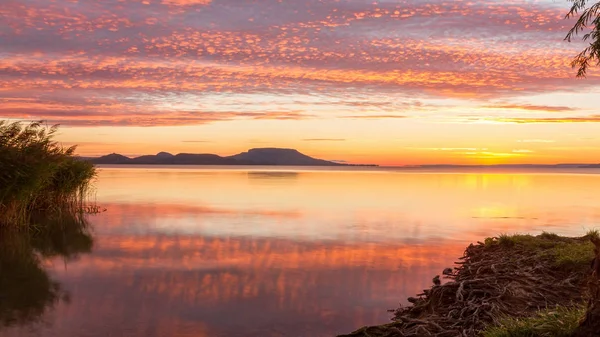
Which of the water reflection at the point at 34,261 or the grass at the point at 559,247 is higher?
the grass at the point at 559,247

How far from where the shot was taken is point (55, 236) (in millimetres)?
27078

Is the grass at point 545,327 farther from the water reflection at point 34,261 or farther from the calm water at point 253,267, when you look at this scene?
the water reflection at point 34,261

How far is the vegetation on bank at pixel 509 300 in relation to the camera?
9.25 meters

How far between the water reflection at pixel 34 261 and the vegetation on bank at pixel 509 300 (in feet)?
29.6

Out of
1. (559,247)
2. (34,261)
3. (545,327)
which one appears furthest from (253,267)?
(545,327)

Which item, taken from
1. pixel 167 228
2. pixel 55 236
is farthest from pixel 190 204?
pixel 55 236

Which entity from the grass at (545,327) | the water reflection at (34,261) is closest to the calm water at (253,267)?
the water reflection at (34,261)

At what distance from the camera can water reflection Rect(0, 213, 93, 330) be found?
547 inches

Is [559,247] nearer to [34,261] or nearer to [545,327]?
[545,327]

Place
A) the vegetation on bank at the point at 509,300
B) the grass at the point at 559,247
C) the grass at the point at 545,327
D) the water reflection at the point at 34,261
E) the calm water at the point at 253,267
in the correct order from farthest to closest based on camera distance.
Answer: the grass at the point at 559,247 < the water reflection at the point at 34,261 < the calm water at the point at 253,267 < the vegetation on bank at the point at 509,300 < the grass at the point at 545,327

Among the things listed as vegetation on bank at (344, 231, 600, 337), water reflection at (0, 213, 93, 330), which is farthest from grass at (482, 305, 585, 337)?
water reflection at (0, 213, 93, 330)

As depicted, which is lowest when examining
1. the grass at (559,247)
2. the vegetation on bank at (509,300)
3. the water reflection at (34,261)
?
Answer: the water reflection at (34,261)

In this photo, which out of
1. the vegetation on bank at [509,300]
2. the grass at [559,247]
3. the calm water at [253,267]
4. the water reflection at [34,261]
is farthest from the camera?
the grass at [559,247]

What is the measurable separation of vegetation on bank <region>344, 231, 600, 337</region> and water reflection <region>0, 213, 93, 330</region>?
9030 millimetres
